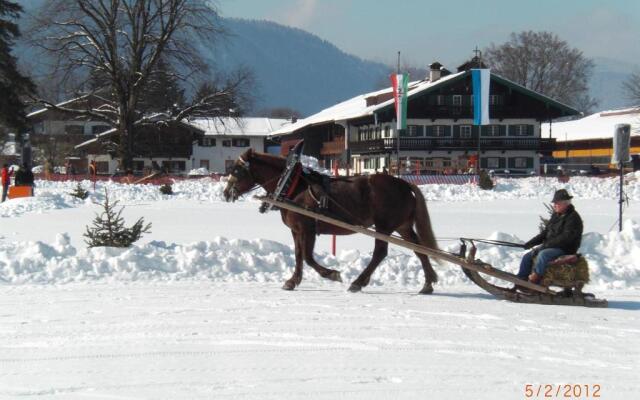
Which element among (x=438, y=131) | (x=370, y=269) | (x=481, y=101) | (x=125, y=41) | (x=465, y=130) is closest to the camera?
(x=370, y=269)

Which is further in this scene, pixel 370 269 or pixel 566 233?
pixel 370 269

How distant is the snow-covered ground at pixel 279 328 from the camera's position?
5160 millimetres

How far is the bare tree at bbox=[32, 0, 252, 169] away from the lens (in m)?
41.2

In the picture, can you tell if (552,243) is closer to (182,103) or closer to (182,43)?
(182,43)

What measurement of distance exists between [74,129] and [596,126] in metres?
53.0

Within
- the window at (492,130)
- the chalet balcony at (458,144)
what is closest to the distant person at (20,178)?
the chalet balcony at (458,144)

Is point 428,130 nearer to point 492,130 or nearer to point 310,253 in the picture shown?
point 492,130

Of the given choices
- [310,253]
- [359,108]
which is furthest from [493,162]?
[310,253]

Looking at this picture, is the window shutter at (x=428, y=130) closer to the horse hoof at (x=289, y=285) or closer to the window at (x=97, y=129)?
the window at (x=97, y=129)

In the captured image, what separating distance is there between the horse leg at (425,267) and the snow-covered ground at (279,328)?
0.27 metres

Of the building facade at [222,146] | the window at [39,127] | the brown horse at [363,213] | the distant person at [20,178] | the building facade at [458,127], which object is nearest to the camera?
the brown horse at [363,213]

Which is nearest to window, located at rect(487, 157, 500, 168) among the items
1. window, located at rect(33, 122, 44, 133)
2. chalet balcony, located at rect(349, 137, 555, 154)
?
chalet balcony, located at rect(349, 137, 555, 154)

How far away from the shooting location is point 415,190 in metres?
9.34

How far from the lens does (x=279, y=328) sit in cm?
676
